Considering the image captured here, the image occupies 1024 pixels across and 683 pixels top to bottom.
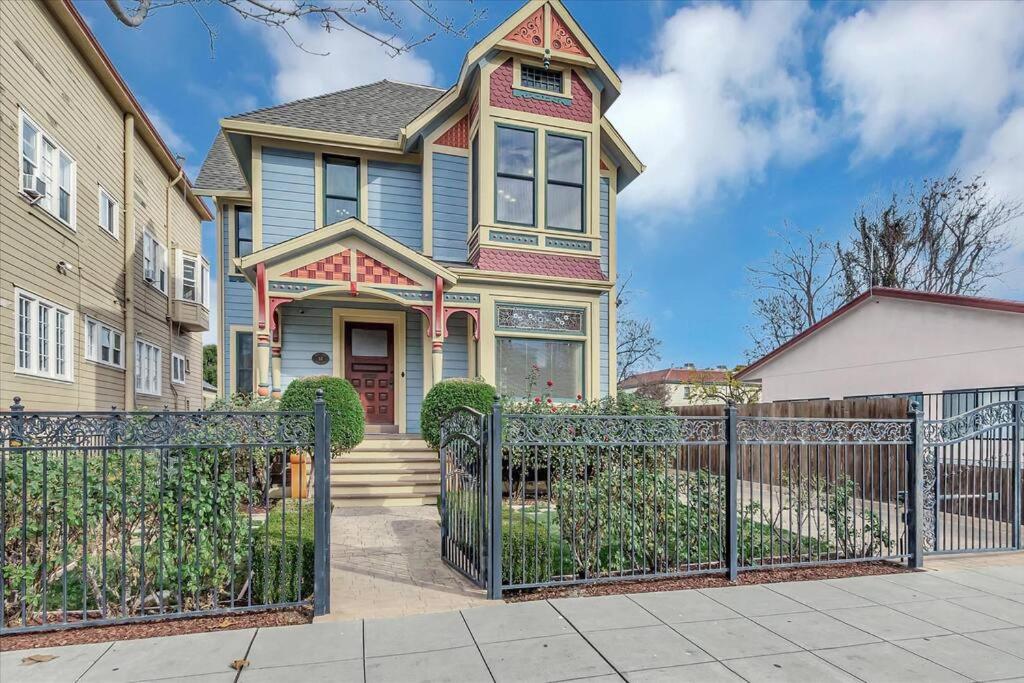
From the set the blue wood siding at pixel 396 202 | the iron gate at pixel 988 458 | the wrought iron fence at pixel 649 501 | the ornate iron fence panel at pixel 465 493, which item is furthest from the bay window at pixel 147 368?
the iron gate at pixel 988 458

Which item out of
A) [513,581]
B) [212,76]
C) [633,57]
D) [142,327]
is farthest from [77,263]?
[633,57]

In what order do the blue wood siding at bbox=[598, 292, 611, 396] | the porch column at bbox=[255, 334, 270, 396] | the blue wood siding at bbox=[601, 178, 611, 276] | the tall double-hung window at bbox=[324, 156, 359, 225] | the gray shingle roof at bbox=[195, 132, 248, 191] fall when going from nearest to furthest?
the porch column at bbox=[255, 334, 270, 396] → the tall double-hung window at bbox=[324, 156, 359, 225] → the blue wood siding at bbox=[598, 292, 611, 396] → the blue wood siding at bbox=[601, 178, 611, 276] → the gray shingle roof at bbox=[195, 132, 248, 191]

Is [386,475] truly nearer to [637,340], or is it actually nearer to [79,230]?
[79,230]

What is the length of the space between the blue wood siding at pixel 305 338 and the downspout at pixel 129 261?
452 cm

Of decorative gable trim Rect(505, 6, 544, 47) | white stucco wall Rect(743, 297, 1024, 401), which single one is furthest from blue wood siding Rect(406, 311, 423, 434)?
white stucco wall Rect(743, 297, 1024, 401)

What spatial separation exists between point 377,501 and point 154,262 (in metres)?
10.4

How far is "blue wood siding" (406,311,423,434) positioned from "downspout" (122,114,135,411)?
649 centimetres

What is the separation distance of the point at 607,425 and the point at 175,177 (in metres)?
15.8

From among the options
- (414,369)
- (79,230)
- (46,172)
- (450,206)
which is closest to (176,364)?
(79,230)

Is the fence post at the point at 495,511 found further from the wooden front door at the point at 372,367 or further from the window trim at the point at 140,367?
the window trim at the point at 140,367

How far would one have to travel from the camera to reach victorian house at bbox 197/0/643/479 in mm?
10500

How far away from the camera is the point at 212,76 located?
6859 mm

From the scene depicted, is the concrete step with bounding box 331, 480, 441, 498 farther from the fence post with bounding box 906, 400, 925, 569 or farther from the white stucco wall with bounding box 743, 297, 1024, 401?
the white stucco wall with bounding box 743, 297, 1024, 401

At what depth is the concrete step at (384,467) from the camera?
888cm
